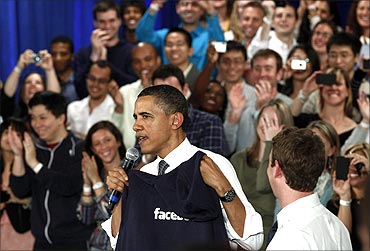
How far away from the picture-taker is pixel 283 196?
2717mm

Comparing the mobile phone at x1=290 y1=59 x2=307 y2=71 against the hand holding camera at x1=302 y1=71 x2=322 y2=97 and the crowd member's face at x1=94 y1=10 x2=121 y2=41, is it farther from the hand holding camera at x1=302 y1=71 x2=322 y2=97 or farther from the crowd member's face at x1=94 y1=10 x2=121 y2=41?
the crowd member's face at x1=94 y1=10 x2=121 y2=41

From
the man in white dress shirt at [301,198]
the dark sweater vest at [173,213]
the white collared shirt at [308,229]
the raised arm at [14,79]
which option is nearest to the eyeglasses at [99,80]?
the raised arm at [14,79]

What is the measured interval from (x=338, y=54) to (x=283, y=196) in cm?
278

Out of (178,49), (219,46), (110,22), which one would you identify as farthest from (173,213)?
(110,22)

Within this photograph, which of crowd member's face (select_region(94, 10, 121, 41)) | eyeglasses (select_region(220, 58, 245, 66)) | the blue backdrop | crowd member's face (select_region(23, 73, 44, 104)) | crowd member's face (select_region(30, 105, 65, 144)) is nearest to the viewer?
crowd member's face (select_region(30, 105, 65, 144))

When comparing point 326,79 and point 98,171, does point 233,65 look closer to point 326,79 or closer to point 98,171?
point 326,79

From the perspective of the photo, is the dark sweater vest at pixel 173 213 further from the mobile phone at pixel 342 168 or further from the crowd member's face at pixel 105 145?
the crowd member's face at pixel 105 145

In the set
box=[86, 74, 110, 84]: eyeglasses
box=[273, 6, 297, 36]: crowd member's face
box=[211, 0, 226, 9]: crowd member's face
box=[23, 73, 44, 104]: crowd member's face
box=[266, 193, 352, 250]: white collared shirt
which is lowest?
box=[23, 73, 44, 104]: crowd member's face

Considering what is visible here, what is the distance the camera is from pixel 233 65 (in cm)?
555

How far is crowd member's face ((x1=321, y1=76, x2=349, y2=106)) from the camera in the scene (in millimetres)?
4875

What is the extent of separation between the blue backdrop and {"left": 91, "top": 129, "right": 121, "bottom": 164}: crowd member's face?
2.08 m

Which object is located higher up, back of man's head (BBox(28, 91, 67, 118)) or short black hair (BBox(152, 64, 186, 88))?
short black hair (BBox(152, 64, 186, 88))

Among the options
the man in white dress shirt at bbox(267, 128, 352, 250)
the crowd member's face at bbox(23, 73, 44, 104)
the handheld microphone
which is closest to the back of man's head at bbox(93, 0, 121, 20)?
the crowd member's face at bbox(23, 73, 44, 104)

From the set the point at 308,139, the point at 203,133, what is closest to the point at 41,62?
the point at 203,133
